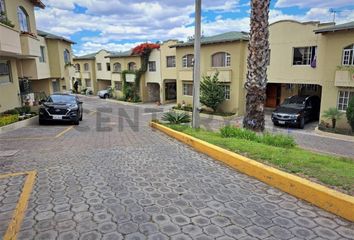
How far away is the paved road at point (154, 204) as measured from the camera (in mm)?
3189

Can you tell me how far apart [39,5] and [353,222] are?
2238 cm

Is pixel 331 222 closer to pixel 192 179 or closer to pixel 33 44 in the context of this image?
pixel 192 179

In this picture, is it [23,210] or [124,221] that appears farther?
[23,210]

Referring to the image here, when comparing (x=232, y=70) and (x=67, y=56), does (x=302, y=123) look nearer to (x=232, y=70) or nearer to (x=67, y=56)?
(x=232, y=70)

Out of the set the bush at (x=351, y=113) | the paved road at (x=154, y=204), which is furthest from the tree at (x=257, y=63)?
the bush at (x=351, y=113)

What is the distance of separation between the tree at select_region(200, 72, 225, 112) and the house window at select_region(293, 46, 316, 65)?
633 cm

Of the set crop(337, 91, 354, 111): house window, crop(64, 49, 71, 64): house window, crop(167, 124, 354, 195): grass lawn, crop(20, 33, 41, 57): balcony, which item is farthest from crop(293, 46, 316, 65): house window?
crop(64, 49, 71, 64): house window

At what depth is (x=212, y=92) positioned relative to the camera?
930 inches

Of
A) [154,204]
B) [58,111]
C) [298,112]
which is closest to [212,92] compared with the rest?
[298,112]

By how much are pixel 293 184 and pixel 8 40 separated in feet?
44.2

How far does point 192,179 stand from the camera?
4.90 m

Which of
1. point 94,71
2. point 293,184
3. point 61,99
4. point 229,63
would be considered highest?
point 94,71

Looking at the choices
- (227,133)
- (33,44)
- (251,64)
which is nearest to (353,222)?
(227,133)

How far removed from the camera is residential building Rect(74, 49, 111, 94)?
4572 cm
